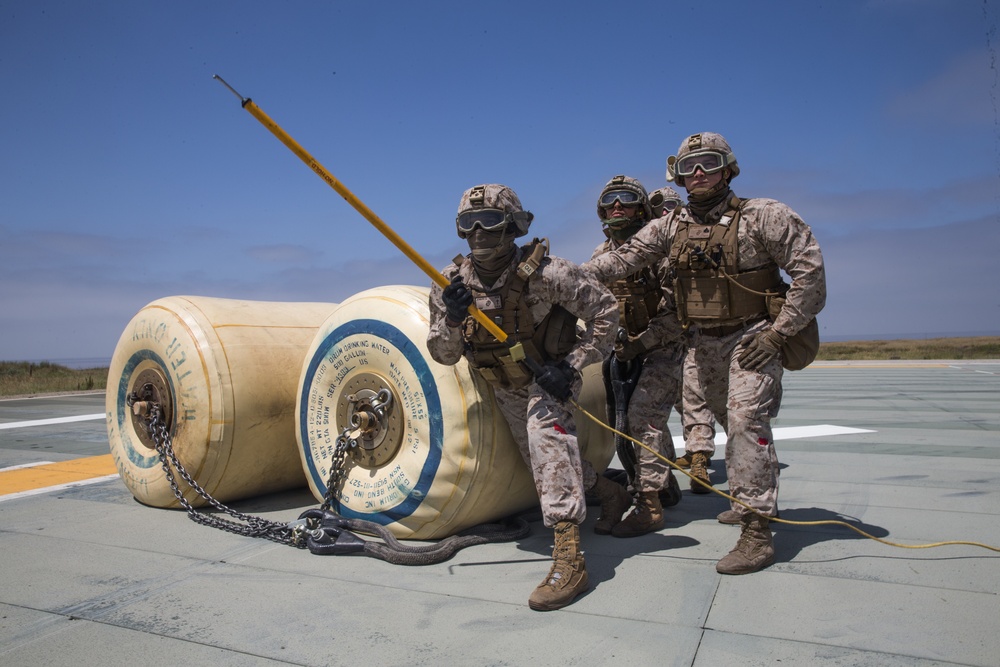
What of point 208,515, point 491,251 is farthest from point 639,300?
point 208,515

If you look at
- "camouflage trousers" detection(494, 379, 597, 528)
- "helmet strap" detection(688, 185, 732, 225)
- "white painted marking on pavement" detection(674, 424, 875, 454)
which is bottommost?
"white painted marking on pavement" detection(674, 424, 875, 454)

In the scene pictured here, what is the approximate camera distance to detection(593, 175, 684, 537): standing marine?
4785 millimetres

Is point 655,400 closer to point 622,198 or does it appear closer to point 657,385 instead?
point 657,385

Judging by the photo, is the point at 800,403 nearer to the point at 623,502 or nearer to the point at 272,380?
the point at 623,502

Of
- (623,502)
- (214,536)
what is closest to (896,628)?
(623,502)

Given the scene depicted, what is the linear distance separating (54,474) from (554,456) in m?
5.24

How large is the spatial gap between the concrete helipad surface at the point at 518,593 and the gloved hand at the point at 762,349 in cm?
98

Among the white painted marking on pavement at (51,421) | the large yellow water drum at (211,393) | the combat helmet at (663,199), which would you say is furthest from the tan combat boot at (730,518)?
the white painted marking on pavement at (51,421)

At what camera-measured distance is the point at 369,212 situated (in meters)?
3.58

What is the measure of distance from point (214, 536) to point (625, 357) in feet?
9.01

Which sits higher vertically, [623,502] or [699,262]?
[699,262]

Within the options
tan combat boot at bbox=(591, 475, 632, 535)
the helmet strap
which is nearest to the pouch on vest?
the helmet strap

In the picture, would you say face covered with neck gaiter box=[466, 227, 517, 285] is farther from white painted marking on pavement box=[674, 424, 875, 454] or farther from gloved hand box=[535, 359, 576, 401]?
white painted marking on pavement box=[674, 424, 875, 454]

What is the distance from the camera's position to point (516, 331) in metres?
3.81
